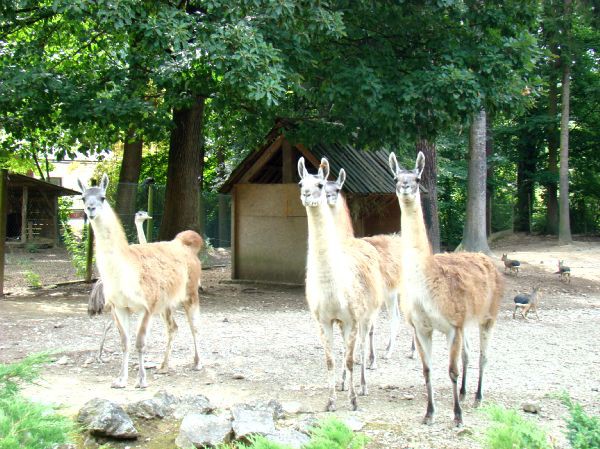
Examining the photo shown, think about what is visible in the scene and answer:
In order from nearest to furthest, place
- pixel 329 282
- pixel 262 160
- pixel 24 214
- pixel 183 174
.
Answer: pixel 329 282 → pixel 183 174 → pixel 262 160 → pixel 24 214

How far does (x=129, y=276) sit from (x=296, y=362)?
89.8 inches

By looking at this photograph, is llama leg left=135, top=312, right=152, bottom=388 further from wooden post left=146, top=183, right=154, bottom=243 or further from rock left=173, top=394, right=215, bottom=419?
wooden post left=146, top=183, right=154, bottom=243

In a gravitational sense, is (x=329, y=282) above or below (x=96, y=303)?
above

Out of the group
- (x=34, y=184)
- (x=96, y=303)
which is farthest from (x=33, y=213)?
(x=96, y=303)

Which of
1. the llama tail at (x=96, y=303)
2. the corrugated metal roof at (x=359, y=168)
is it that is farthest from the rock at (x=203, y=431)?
the corrugated metal roof at (x=359, y=168)

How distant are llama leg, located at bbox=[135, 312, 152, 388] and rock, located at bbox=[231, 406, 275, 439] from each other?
5.69 feet

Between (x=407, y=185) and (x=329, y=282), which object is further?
(x=329, y=282)

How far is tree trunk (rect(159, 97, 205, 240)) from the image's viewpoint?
14.1 meters

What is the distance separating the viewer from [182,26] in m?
9.87

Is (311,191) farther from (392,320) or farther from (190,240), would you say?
(392,320)

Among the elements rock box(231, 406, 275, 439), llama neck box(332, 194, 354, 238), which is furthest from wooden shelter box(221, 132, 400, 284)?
rock box(231, 406, 275, 439)

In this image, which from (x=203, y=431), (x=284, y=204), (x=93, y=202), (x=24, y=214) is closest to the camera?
(x=203, y=431)

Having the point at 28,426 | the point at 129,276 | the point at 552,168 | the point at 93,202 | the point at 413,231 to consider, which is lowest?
the point at 28,426

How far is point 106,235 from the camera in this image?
272 inches
